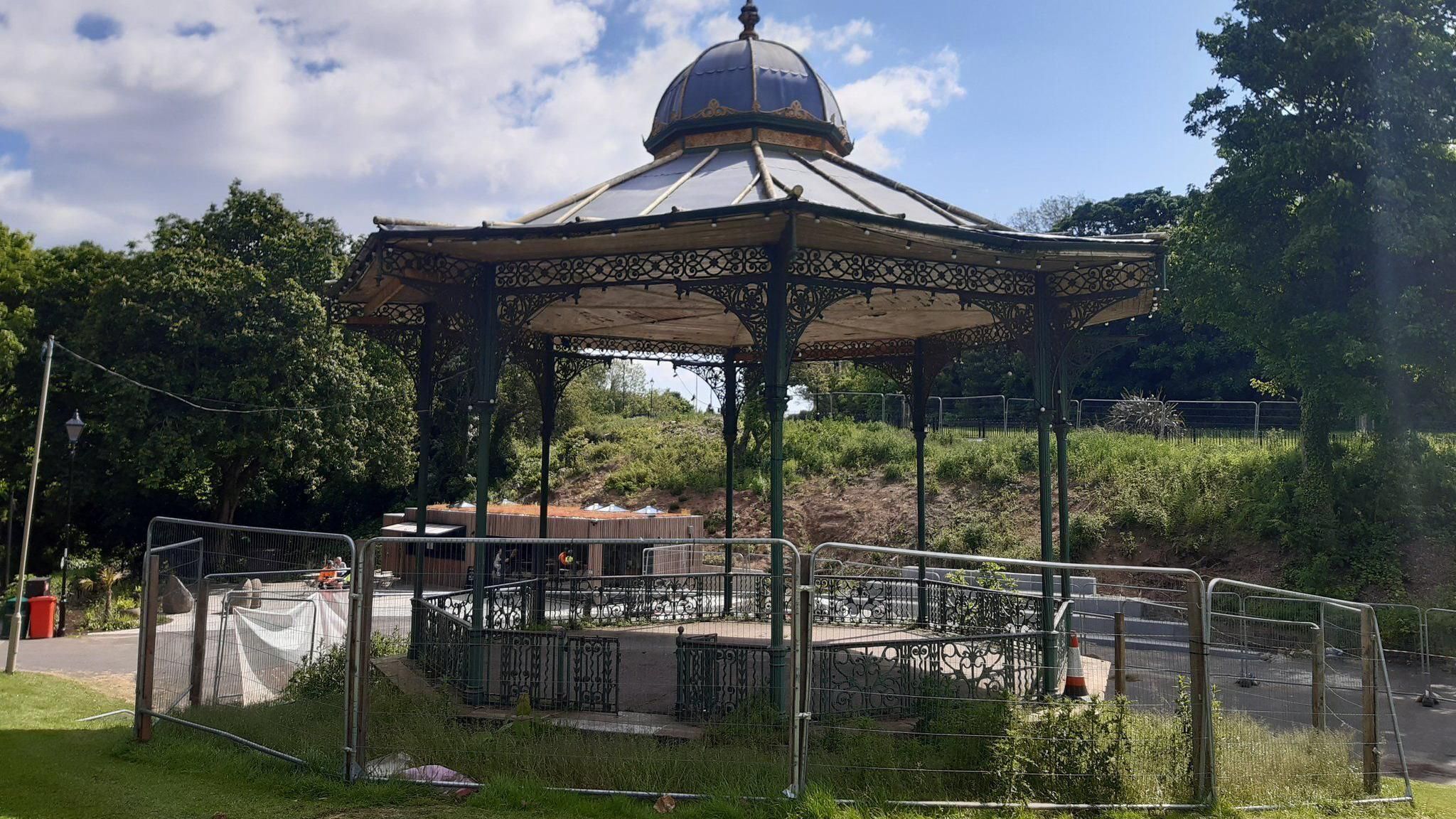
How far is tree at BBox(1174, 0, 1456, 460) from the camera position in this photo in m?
19.6

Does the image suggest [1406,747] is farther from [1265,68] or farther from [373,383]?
[373,383]

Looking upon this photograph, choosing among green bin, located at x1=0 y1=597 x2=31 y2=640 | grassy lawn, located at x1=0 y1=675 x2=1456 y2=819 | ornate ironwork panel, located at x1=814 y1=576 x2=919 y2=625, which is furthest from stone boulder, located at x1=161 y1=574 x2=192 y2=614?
green bin, located at x1=0 y1=597 x2=31 y2=640

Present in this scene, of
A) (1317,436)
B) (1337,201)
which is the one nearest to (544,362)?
(1337,201)

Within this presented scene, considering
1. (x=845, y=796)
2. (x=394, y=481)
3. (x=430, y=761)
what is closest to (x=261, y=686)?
(x=430, y=761)

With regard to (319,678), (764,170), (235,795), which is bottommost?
(235,795)

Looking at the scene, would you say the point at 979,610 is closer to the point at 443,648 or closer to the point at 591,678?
the point at 591,678

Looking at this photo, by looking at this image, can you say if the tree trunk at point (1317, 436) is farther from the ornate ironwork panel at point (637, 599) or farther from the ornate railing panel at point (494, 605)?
the ornate railing panel at point (494, 605)

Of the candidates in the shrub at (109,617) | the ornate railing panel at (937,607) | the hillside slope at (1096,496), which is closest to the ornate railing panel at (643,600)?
the ornate railing panel at (937,607)

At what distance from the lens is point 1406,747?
10703 mm

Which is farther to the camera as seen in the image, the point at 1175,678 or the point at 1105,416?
the point at 1105,416

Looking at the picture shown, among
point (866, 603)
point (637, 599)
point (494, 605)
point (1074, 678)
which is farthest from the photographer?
point (637, 599)

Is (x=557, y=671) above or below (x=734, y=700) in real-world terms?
above

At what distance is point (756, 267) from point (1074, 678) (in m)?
4.84

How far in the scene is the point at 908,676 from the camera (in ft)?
25.5
